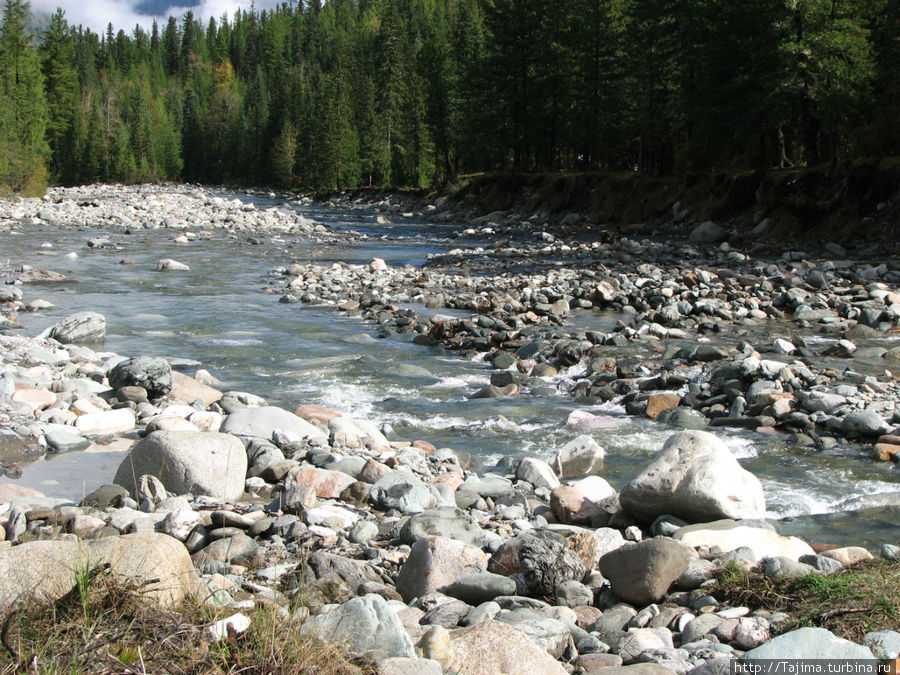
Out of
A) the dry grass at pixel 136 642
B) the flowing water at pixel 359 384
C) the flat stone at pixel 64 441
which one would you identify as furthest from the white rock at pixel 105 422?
the dry grass at pixel 136 642

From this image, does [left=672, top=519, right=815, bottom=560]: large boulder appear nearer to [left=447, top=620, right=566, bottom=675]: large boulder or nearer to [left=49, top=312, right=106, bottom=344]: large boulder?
[left=447, top=620, right=566, bottom=675]: large boulder

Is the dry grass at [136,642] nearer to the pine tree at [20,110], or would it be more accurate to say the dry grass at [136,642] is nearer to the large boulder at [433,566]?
the large boulder at [433,566]

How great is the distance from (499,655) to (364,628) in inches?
22.1

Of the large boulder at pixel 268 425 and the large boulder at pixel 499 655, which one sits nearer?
the large boulder at pixel 499 655

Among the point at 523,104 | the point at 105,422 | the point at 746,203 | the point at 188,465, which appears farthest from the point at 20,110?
the point at 188,465

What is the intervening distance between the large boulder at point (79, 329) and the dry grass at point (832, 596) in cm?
1098

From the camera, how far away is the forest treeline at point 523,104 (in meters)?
26.3

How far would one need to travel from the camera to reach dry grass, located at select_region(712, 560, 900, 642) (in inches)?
132

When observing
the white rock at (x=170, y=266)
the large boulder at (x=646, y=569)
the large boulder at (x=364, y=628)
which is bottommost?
the large boulder at (x=646, y=569)

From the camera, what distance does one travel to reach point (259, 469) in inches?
249

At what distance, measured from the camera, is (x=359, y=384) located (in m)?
10.5

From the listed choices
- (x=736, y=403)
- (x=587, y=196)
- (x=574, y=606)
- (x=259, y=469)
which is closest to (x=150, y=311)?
(x=259, y=469)

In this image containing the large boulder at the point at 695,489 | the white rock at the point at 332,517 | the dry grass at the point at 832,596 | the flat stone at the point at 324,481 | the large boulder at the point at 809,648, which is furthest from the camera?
the flat stone at the point at 324,481

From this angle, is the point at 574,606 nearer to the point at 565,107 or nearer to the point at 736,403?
the point at 736,403
